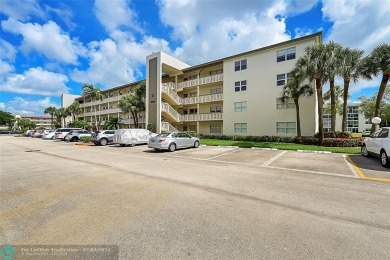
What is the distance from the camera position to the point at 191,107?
32625mm

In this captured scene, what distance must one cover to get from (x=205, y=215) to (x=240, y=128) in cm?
2292

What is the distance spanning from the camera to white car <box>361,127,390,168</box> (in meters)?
9.05

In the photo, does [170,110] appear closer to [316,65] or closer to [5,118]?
[316,65]

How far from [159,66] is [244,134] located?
51.1 ft

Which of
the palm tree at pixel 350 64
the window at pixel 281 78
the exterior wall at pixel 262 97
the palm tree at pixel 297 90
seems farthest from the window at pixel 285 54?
the palm tree at pixel 350 64

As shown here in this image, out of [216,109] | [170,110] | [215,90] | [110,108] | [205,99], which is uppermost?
[215,90]

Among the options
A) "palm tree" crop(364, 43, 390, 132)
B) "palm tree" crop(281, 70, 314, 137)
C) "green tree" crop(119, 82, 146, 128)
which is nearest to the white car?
"palm tree" crop(281, 70, 314, 137)

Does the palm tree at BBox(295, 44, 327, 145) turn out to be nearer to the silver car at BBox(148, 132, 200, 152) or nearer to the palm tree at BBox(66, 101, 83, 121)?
the silver car at BBox(148, 132, 200, 152)

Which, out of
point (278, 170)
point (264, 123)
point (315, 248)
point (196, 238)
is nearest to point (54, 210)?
point (196, 238)

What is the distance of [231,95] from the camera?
88.5 ft

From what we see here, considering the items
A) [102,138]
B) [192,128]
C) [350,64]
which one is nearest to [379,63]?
[350,64]

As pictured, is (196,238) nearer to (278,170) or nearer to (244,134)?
(278,170)

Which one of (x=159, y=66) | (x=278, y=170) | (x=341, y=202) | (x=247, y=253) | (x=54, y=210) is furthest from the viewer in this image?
(x=159, y=66)

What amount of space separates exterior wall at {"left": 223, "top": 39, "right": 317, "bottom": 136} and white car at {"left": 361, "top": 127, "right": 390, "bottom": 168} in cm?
1050
